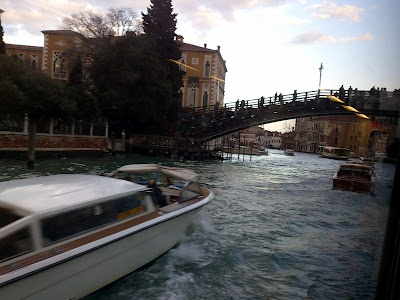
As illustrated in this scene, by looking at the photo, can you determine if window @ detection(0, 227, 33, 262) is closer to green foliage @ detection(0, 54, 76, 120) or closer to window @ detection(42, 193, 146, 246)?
window @ detection(42, 193, 146, 246)

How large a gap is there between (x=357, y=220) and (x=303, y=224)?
1402 mm

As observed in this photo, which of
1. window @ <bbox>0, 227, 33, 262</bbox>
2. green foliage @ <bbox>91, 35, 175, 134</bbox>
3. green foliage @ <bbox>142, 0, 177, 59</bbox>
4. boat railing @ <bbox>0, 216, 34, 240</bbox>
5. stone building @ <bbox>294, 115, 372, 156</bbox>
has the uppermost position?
green foliage @ <bbox>142, 0, 177, 59</bbox>

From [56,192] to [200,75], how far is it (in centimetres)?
3128

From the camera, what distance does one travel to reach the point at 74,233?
308 centimetres

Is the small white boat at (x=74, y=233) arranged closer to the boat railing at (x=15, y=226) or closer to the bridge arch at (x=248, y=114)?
the boat railing at (x=15, y=226)

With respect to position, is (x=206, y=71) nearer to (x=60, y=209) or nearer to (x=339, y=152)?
(x=339, y=152)

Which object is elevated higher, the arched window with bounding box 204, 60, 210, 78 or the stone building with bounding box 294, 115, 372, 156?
the arched window with bounding box 204, 60, 210, 78

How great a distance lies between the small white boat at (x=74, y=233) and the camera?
→ 2.56 metres

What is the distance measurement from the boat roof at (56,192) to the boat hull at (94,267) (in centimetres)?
45

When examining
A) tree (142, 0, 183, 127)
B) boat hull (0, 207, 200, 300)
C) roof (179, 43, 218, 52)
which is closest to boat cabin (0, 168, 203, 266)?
boat hull (0, 207, 200, 300)

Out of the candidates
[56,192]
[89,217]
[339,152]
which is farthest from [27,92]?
[339,152]

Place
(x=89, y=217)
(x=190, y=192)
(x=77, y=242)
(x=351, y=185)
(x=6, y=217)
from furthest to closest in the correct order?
(x=351, y=185) < (x=190, y=192) < (x=89, y=217) < (x=77, y=242) < (x=6, y=217)

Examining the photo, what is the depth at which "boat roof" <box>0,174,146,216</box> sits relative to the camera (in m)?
2.90

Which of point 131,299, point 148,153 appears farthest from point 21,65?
point 148,153
